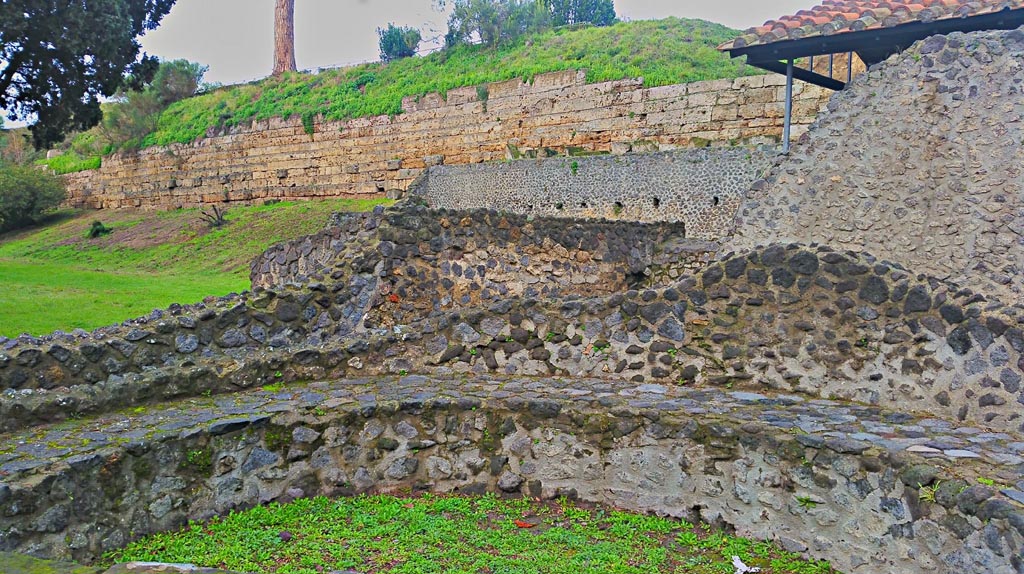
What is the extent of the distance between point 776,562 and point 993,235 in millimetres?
4107

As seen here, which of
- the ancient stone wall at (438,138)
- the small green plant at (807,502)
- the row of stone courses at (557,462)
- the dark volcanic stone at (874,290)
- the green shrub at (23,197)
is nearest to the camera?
the row of stone courses at (557,462)

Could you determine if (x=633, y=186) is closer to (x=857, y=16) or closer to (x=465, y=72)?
(x=857, y=16)

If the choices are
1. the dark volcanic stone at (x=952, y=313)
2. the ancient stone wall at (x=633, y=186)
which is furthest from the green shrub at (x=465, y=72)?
the dark volcanic stone at (x=952, y=313)

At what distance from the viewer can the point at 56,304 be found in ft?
42.0

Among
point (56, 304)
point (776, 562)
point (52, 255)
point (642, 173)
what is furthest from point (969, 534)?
point (52, 255)

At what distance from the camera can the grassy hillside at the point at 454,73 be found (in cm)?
2480

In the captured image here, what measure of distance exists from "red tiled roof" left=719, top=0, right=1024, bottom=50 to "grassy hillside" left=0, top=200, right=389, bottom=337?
9.37 m

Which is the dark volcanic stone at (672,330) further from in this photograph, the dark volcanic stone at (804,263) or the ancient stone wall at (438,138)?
the ancient stone wall at (438,138)

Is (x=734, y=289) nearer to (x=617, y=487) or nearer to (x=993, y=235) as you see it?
(x=617, y=487)

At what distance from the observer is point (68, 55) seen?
46.5 ft

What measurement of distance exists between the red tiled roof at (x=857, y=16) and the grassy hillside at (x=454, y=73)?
14.0 meters

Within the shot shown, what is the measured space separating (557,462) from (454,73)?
27006 millimetres

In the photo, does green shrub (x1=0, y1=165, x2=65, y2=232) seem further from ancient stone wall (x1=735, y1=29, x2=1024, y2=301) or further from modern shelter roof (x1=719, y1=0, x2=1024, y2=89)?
ancient stone wall (x1=735, y1=29, x2=1024, y2=301)

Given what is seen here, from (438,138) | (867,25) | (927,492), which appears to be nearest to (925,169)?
(867,25)
